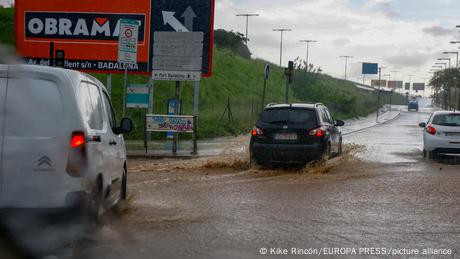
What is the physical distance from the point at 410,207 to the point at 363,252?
349cm

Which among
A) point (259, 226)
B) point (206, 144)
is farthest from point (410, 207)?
point (206, 144)

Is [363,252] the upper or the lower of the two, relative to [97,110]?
lower

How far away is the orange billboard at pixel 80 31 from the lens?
2562 centimetres

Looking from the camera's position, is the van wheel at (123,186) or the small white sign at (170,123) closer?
the van wheel at (123,186)

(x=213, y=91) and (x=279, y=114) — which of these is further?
(x=213, y=91)

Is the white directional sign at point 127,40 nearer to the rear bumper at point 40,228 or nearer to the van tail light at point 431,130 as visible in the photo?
the van tail light at point 431,130

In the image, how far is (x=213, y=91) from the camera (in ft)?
159

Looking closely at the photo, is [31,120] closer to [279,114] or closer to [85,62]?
[279,114]

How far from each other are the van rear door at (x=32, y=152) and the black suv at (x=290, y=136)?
9.12 m

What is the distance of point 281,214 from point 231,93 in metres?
42.4

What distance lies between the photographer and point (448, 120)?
19.1m

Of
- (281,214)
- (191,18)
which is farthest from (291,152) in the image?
(191,18)

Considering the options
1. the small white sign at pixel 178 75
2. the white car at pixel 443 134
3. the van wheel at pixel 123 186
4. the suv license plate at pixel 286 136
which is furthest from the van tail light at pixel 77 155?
the white car at pixel 443 134

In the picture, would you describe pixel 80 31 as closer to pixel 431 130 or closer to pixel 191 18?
pixel 191 18
